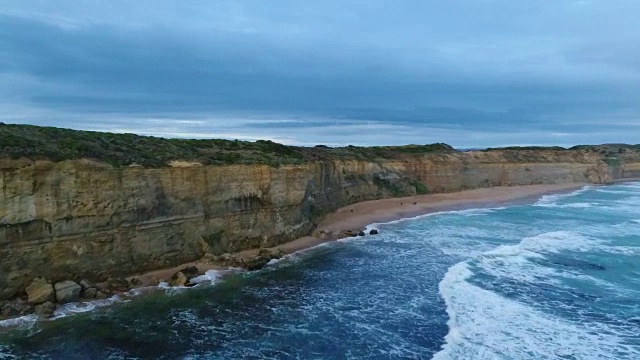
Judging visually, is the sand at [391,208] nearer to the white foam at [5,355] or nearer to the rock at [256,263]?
the rock at [256,263]

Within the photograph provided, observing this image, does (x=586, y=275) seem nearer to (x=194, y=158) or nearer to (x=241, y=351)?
(x=241, y=351)

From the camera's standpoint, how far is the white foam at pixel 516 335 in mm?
12766

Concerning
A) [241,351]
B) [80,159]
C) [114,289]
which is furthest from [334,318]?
[80,159]

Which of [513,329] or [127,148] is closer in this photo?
[513,329]

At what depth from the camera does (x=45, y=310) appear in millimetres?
14867

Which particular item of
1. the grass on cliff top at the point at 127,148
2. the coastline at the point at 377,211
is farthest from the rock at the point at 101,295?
the grass on cliff top at the point at 127,148

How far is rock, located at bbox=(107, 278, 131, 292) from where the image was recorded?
56.7 ft

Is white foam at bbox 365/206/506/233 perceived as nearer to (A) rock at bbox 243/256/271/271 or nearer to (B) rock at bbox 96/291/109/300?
(A) rock at bbox 243/256/271/271

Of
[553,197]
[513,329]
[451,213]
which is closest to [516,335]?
[513,329]

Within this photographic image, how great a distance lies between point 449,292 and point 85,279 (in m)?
13.9

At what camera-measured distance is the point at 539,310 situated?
52.3 feet

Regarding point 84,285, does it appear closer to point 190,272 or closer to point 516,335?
point 190,272

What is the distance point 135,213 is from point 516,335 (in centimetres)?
1484

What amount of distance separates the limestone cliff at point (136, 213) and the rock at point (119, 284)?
45 cm
